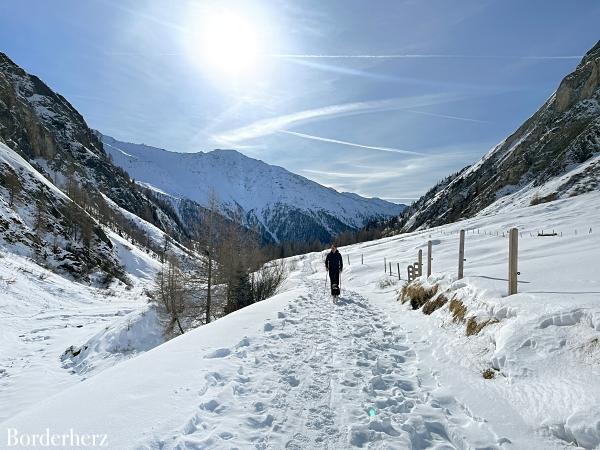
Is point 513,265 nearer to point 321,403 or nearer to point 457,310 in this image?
point 457,310

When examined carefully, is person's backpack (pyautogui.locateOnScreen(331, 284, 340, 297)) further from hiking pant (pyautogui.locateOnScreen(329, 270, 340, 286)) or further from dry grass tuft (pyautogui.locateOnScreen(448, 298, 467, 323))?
dry grass tuft (pyautogui.locateOnScreen(448, 298, 467, 323))

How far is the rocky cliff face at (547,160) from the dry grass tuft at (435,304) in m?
76.2

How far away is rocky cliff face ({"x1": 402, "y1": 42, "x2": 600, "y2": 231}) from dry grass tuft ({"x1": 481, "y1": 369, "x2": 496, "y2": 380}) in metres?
81.2

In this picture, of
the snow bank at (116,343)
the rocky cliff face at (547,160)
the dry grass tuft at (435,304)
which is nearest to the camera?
the dry grass tuft at (435,304)

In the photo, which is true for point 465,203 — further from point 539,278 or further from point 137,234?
point 539,278

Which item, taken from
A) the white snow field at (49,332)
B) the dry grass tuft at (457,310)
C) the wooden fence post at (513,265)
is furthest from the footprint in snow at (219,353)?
the white snow field at (49,332)

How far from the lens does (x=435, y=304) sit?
424 inches

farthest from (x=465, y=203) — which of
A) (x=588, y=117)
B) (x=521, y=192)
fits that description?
(x=588, y=117)

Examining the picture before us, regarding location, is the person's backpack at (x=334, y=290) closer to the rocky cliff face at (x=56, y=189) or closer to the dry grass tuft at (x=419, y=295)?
the dry grass tuft at (x=419, y=295)

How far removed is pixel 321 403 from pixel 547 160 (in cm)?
11125

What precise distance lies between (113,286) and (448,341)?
3421cm

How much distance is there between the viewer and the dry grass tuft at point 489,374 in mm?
5461

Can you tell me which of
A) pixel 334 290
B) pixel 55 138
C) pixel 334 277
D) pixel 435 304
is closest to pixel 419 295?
pixel 435 304

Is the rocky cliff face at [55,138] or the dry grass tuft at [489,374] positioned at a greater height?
the rocky cliff face at [55,138]
